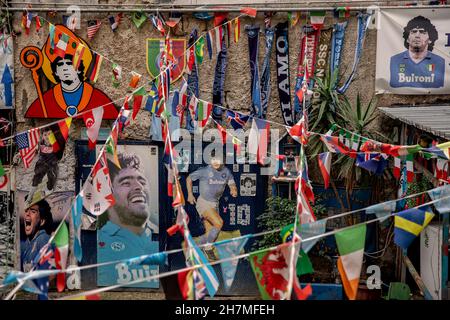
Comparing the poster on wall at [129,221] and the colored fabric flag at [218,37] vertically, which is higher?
the colored fabric flag at [218,37]

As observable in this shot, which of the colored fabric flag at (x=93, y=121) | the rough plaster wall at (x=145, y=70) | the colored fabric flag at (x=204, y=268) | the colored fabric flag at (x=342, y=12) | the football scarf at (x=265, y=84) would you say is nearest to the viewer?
the colored fabric flag at (x=204, y=268)

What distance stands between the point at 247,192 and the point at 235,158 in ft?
2.01

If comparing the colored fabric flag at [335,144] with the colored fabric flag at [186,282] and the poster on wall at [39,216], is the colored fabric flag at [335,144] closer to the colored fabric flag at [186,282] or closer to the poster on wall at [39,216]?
the colored fabric flag at [186,282]

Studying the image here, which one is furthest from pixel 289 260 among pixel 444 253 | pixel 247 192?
pixel 247 192

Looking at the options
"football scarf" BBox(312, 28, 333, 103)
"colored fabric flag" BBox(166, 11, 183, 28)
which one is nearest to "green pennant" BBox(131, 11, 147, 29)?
"colored fabric flag" BBox(166, 11, 183, 28)

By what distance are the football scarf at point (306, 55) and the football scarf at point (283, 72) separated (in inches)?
5.6

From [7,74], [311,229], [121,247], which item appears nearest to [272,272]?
[311,229]

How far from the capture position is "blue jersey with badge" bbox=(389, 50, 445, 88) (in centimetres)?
1058

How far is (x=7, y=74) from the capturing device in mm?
11328

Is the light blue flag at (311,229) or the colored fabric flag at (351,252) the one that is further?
the light blue flag at (311,229)

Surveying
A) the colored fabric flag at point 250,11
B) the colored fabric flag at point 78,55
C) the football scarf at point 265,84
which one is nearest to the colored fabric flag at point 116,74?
the colored fabric flag at point 78,55

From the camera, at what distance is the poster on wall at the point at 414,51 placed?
10500 mm

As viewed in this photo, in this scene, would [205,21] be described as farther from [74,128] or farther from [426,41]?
[426,41]

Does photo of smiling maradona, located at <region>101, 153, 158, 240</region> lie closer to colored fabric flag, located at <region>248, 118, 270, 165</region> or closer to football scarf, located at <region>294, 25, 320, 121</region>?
colored fabric flag, located at <region>248, 118, 270, 165</region>
